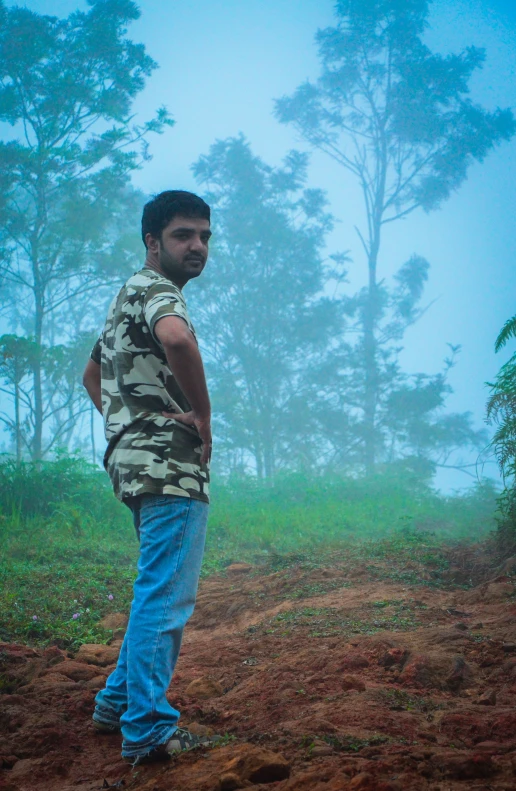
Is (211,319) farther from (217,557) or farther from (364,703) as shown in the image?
(364,703)

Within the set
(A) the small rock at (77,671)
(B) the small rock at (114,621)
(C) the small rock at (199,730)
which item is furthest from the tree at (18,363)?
(C) the small rock at (199,730)

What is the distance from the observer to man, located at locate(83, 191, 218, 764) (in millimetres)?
2223

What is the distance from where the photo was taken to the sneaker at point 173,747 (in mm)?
2186

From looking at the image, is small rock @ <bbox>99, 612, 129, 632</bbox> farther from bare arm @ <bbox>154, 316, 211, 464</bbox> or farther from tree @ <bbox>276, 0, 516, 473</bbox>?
tree @ <bbox>276, 0, 516, 473</bbox>

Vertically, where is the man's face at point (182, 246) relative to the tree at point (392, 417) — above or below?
below

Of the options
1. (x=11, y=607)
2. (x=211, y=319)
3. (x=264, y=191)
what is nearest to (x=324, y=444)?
(x=211, y=319)

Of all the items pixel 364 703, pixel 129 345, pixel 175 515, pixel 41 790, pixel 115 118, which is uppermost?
pixel 115 118

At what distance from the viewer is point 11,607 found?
476 cm

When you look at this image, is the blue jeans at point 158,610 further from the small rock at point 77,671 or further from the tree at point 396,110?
the tree at point 396,110

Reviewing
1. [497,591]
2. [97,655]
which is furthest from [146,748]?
[497,591]

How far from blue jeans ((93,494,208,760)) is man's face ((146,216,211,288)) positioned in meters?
0.90

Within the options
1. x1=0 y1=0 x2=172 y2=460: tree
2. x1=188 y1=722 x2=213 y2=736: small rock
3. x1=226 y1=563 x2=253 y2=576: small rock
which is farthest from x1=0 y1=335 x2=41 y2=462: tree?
x1=188 y1=722 x2=213 y2=736: small rock

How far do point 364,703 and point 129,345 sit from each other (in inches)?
63.5

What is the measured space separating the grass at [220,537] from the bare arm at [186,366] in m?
2.23
